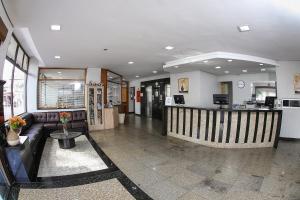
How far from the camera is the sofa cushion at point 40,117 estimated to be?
6.79 metres

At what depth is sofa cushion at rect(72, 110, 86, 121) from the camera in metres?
7.27

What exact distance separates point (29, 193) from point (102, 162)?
5.82 feet

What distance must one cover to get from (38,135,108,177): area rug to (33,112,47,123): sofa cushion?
199cm

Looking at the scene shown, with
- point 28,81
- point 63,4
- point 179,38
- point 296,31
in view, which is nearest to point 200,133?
point 179,38

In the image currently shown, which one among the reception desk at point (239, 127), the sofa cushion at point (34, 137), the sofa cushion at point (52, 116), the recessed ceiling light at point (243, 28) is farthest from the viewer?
the sofa cushion at point (52, 116)

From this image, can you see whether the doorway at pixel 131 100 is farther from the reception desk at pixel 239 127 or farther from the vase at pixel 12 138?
the vase at pixel 12 138

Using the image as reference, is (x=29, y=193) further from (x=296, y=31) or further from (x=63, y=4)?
(x=296, y=31)

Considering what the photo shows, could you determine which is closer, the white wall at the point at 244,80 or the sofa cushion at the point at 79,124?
the sofa cushion at the point at 79,124

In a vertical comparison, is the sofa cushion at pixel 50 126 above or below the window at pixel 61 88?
below

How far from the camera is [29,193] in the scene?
6.75ft

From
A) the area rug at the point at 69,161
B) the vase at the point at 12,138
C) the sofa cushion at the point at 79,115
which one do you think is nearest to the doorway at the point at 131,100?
the sofa cushion at the point at 79,115

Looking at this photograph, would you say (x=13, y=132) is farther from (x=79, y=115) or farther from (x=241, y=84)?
(x=241, y=84)

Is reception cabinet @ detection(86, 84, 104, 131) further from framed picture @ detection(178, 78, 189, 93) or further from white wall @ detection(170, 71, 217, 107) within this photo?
framed picture @ detection(178, 78, 189, 93)

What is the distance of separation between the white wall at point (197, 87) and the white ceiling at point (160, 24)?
2806mm
